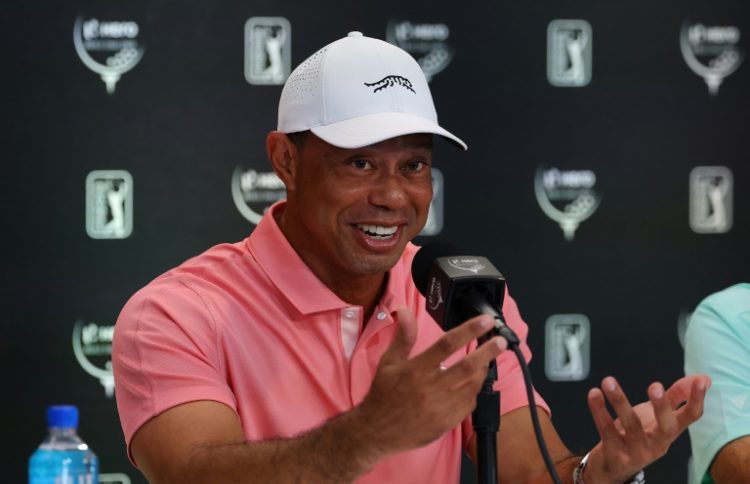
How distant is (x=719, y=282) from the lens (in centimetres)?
305

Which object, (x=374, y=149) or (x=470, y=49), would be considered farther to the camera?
(x=470, y=49)

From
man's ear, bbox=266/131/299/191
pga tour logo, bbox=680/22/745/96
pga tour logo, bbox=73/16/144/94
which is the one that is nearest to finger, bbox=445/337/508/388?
man's ear, bbox=266/131/299/191

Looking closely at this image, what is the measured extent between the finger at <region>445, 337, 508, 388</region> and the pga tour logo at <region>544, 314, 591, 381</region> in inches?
62.8

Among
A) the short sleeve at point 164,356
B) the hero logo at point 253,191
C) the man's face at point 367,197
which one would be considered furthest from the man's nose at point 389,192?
the hero logo at point 253,191

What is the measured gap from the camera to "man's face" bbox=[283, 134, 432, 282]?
193 cm

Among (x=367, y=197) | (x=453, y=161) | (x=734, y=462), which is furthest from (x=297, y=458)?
(x=453, y=161)

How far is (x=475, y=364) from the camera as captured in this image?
4.62 ft

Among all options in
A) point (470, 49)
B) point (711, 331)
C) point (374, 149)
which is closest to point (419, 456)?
point (374, 149)

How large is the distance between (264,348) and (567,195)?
4.09ft

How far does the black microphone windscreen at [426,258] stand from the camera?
5.52ft

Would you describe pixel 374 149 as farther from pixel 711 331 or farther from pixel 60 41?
pixel 60 41

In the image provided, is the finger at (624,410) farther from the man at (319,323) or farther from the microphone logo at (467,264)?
the microphone logo at (467,264)

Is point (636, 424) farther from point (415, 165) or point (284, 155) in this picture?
point (284, 155)

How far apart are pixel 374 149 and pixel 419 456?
47 centimetres
